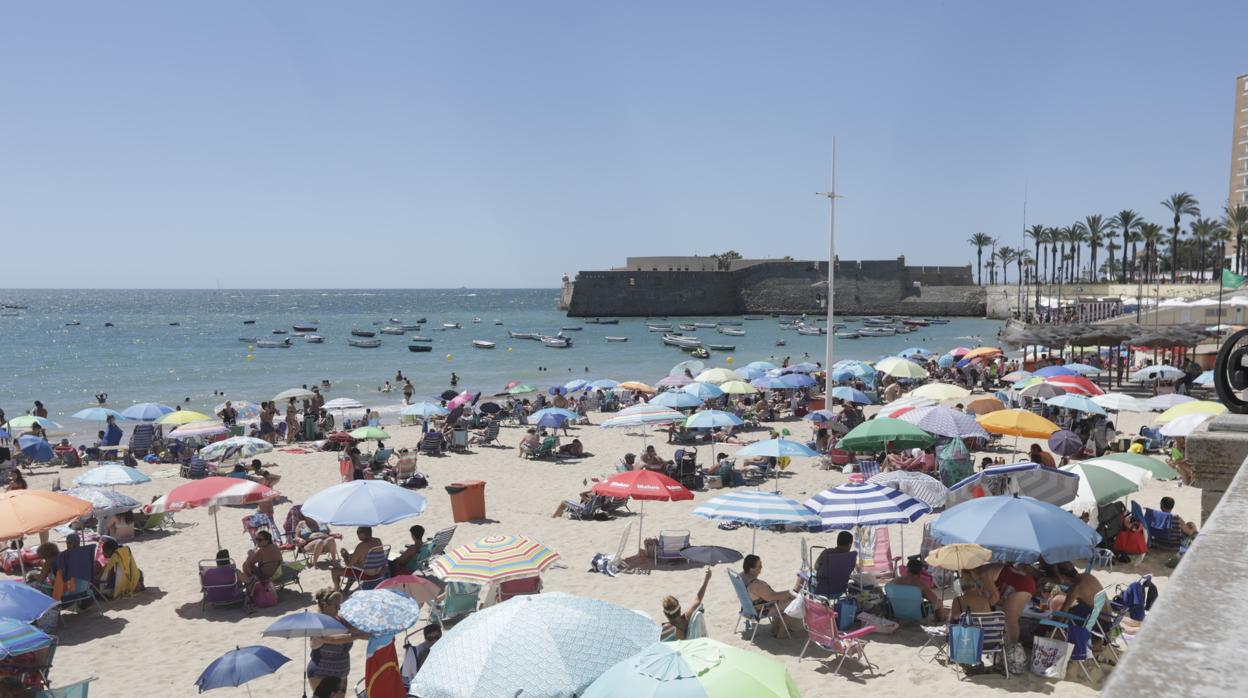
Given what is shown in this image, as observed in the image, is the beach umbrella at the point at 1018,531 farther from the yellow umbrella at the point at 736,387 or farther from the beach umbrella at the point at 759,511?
the yellow umbrella at the point at 736,387

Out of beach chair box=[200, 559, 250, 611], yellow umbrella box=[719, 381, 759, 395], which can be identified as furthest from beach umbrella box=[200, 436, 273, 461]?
yellow umbrella box=[719, 381, 759, 395]

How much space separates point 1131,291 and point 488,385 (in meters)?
58.9

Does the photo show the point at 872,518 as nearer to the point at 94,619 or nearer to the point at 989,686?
the point at 989,686

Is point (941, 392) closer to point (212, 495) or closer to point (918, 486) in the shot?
point (918, 486)

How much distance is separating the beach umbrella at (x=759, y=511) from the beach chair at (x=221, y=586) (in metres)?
5.39

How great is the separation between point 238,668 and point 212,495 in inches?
176

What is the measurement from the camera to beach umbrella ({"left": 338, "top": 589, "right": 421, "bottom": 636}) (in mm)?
6344

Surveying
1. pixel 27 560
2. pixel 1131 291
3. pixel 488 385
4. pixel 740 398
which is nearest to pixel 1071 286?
pixel 1131 291

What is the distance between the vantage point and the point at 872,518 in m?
9.05

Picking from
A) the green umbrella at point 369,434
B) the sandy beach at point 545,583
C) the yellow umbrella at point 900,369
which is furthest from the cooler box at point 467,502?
the yellow umbrella at point 900,369

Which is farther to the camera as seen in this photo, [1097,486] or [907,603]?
[1097,486]

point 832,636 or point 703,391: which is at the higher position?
point 703,391

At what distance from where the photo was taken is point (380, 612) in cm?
653

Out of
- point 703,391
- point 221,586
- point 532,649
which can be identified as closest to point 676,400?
point 703,391
